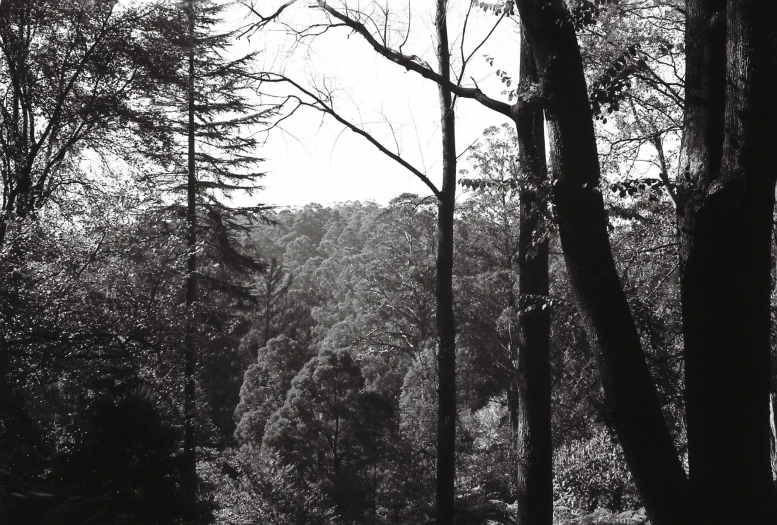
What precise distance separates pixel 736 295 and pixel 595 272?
620 millimetres

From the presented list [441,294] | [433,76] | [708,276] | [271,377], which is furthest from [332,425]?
[708,276]

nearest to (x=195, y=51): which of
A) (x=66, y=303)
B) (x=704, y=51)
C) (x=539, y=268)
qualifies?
(x=66, y=303)

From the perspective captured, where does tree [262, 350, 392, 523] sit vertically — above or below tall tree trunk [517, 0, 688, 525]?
below

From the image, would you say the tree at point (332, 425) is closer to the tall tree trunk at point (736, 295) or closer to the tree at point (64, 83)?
the tree at point (64, 83)

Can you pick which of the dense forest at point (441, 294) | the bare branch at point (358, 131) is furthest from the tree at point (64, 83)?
the bare branch at point (358, 131)

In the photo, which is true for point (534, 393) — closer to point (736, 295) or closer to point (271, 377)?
point (736, 295)

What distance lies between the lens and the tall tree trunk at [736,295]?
8.23 ft

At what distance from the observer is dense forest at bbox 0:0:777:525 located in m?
2.63

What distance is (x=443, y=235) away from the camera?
29.4ft

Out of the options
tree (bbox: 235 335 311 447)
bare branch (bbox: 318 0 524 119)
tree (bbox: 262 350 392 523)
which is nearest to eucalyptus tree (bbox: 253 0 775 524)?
bare branch (bbox: 318 0 524 119)

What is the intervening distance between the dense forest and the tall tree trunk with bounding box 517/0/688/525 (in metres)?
0.01

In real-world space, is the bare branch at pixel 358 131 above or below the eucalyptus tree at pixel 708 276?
above

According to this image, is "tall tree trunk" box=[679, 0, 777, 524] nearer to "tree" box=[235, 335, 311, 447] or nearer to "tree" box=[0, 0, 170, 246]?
"tree" box=[0, 0, 170, 246]

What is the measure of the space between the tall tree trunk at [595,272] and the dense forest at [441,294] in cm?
1
